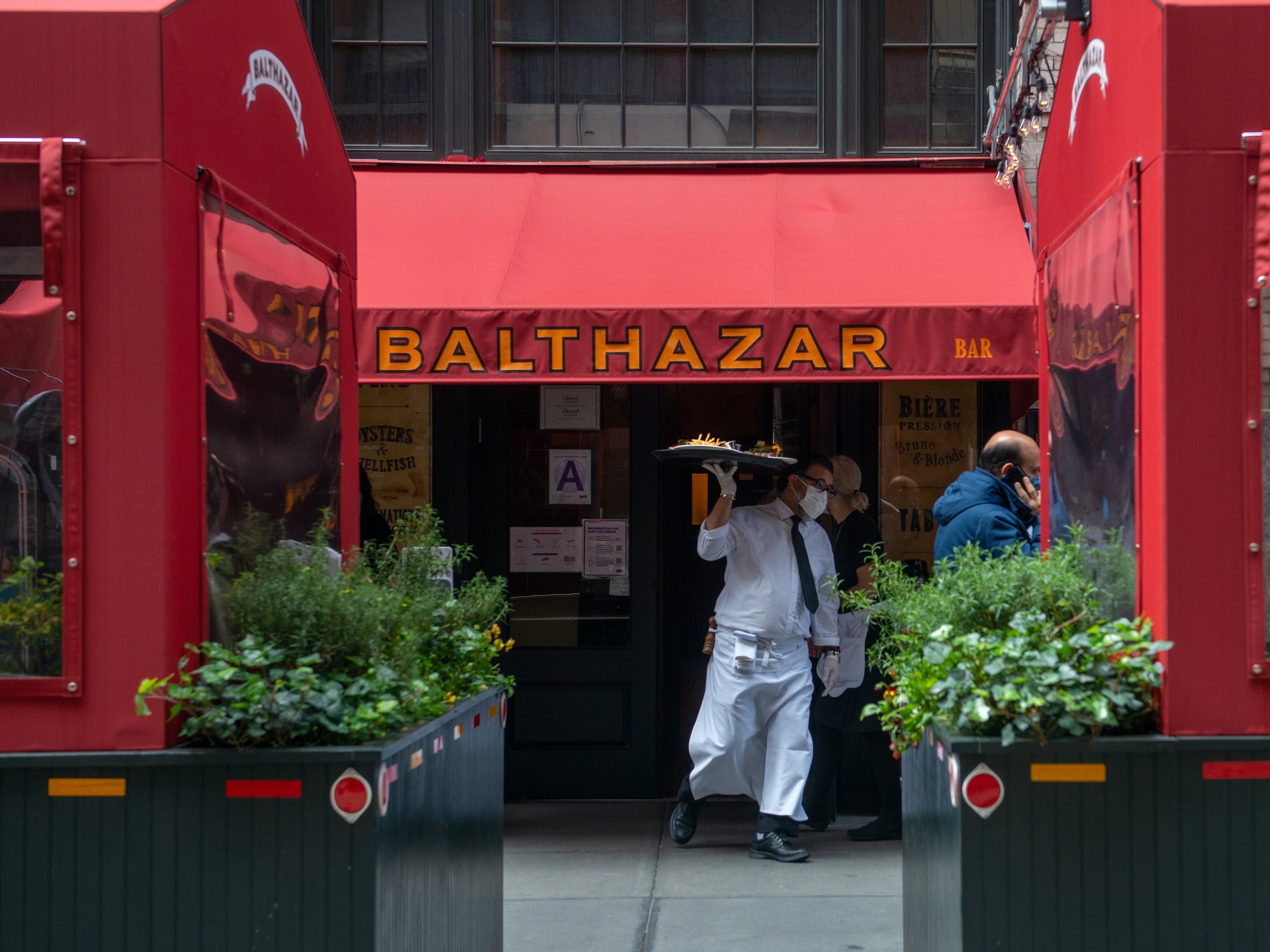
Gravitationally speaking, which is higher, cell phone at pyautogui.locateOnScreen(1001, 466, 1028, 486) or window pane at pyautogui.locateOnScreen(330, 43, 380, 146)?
window pane at pyautogui.locateOnScreen(330, 43, 380, 146)

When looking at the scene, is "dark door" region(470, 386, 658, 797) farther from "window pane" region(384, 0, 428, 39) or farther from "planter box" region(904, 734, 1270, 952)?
"planter box" region(904, 734, 1270, 952)

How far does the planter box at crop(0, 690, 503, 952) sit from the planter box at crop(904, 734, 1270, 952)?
1.51 meters

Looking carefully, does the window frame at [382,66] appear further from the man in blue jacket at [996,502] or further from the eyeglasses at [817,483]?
the man in blue jacket at [996,502]

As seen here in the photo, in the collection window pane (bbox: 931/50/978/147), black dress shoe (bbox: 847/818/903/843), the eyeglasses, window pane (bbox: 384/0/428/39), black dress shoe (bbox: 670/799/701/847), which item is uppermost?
window pane (bbox: 384/0/428/39)

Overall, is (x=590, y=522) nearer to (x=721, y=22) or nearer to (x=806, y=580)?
(x=806, y=580)

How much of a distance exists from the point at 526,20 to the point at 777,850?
508cm

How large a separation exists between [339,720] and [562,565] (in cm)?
422

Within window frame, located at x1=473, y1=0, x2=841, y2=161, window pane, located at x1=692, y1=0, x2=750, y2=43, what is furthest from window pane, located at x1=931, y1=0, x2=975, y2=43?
window pane, located at x1=692, y1=0, x2=750, y2=43

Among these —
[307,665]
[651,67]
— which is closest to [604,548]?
[651,67]

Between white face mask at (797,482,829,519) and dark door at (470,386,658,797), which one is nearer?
white face mask at (797,482,829,519)

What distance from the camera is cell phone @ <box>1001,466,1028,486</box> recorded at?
573 cm

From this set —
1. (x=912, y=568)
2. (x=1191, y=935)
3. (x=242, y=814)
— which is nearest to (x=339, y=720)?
(x=242, y=814)

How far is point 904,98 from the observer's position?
7.82 meters

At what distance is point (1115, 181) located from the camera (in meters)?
3.58
